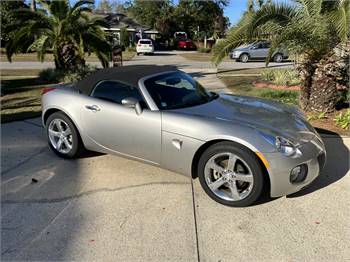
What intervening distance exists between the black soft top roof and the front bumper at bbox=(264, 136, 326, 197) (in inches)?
76.2

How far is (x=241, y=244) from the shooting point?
9.85 feet

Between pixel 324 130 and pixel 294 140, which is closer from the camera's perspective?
pixel 294 140

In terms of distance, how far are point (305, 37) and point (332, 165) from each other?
314 centimetres

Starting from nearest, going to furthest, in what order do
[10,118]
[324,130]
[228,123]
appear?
[228,123] < [324,130] < [10,118]

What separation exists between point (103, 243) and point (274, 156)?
177 centimetres

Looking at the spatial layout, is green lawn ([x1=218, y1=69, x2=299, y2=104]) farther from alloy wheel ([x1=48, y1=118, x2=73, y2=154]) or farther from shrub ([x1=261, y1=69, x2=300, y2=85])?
alloy wheel ([x1=48, y1=118, x2=73, y2=154])

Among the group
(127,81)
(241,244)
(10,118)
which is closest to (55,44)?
(10,118)

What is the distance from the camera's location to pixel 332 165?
4.58 meters

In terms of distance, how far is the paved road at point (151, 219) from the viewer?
2916mm

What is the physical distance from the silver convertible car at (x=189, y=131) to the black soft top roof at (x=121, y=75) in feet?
0.05

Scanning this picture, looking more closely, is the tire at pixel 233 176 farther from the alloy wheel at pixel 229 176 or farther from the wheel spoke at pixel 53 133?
the wheel spoke at pixel 53 133

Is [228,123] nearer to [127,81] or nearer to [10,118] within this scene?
[127,81]

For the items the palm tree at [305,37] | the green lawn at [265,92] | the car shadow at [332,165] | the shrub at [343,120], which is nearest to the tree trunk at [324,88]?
the palm tree at [305,37]

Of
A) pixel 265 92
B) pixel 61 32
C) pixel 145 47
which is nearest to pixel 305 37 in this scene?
pixel 265 92
